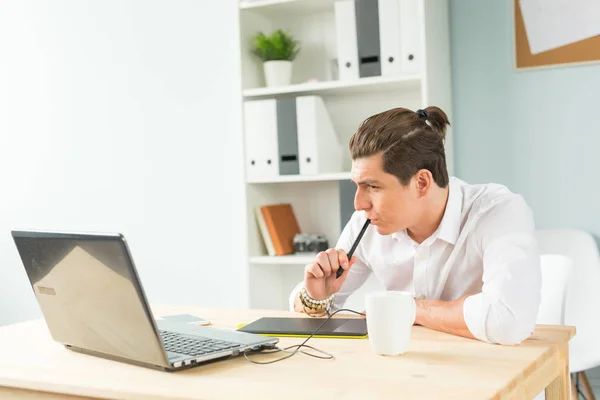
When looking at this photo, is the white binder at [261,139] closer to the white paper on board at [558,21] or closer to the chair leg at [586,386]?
the white paper on board at [558,21]

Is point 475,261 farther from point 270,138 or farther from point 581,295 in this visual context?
point 270,138

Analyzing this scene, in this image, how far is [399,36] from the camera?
108 inches

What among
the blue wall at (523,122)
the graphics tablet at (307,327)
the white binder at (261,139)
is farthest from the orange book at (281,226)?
the graphics tablet at (307,327)

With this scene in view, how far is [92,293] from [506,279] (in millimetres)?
810

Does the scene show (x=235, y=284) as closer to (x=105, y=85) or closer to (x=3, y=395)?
(x=105, y=85)

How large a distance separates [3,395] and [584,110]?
2255 millimetres

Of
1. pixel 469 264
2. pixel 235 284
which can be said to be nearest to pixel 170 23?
pixel 235 284

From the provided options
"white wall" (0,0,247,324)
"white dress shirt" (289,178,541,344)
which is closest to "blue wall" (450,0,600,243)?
"white wall" (0,0,247,324)

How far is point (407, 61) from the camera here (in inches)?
108

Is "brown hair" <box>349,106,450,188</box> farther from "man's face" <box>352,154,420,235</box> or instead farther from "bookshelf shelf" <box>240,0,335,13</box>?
"bookshelf shelf" <box>240,0,335,13</box>

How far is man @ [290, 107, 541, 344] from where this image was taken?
158 centimetres

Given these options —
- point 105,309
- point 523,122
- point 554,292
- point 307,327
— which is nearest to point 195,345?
point 105,309

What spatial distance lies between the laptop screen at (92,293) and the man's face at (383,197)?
0.65 m

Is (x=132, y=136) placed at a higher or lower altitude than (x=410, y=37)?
lower
